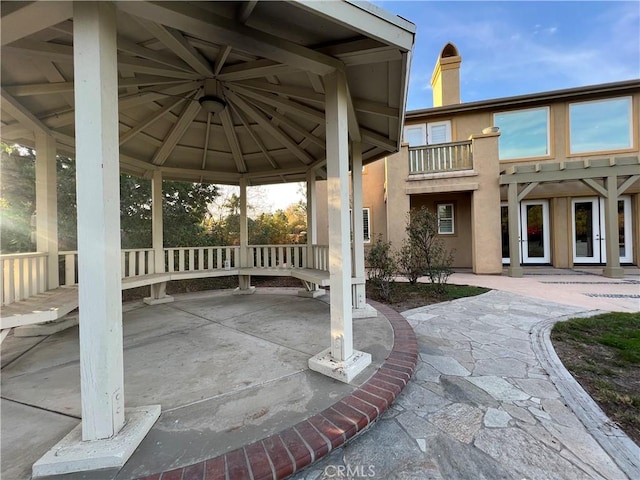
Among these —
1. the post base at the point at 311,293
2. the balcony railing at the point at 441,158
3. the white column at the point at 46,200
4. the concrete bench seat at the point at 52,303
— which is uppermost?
the balcony railing at the point at 441,158

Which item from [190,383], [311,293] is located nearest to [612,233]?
[311,293]

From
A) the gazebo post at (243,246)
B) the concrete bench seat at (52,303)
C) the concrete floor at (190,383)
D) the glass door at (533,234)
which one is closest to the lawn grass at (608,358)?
the concrete floor at (190,383)

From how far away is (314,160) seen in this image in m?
5.55

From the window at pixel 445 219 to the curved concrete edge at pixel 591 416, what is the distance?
7600 mm

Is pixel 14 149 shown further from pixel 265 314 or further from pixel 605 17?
pixel 605 17

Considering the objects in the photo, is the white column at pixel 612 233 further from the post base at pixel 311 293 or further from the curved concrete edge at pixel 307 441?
the curved concrete edge at pixel 307 441

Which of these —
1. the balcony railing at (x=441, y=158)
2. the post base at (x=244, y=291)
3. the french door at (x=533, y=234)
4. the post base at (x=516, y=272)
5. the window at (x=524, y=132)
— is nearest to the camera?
the post base at (x=244, y=291)

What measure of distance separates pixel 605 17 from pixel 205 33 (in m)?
11.5

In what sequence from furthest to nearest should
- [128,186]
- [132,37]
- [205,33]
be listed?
[128,186] < [132,37] < [205,33]

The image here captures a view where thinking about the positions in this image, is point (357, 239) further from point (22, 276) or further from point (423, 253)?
point (22, 276)

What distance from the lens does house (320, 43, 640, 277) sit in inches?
341

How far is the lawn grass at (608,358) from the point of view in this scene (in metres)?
2.16

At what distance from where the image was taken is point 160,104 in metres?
4.12

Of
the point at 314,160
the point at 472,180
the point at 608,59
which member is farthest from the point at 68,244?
the point at 608,59
